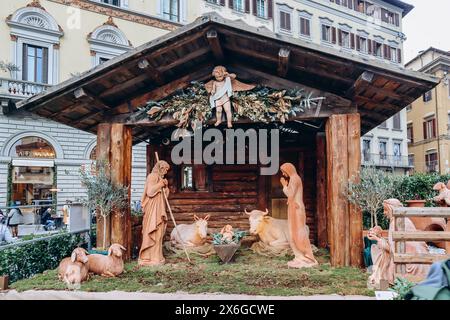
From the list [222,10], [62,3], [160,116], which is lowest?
[160,116]

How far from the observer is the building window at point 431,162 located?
30.3 metres

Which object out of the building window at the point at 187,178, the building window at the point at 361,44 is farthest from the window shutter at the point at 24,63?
the building window at the point at 361,44

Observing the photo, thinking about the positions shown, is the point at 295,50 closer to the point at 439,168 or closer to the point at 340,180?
the point at 340,180

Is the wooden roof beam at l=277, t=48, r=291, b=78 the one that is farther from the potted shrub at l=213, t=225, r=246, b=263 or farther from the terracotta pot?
the terracotta pot

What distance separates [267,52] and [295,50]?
635mm

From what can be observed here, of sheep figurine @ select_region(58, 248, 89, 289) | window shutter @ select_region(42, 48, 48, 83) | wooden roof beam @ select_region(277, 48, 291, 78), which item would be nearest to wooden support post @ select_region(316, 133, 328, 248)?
wooden roof beam @ select_region(277, 48, 291, 78)

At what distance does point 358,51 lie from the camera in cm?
3397

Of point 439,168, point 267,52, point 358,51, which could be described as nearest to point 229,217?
point 267,52

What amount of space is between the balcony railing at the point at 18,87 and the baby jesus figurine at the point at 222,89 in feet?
52.3

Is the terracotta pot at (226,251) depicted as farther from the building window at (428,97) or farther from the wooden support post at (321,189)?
the building window at (428,97)

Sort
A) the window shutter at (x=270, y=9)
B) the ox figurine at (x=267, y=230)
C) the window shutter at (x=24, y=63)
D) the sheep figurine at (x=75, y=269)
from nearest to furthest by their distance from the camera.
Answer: the sheep figurine at (x=75, y=269)
the ox figurine at (x=267, y=230)
the window shutter at (x=24, y=63)
the window shutter at (x=270, y=9)

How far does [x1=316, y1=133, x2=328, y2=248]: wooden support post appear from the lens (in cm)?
970

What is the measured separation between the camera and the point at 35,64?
20.7 m

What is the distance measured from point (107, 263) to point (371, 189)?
4.91 meters
